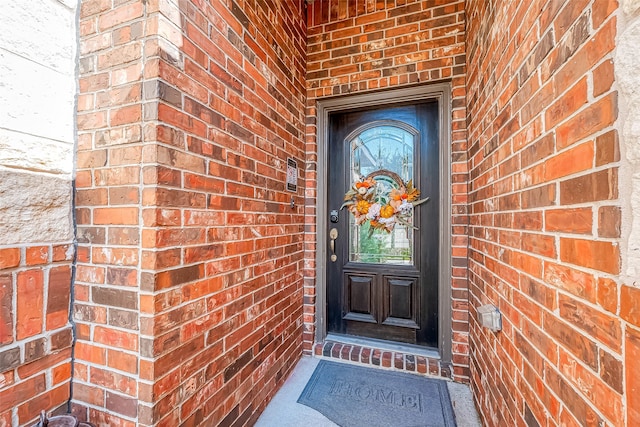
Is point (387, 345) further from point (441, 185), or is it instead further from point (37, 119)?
→ point (37, 119)

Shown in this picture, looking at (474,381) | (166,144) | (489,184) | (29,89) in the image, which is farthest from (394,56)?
(474,381)

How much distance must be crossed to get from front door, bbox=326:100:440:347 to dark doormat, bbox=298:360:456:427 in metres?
0.34

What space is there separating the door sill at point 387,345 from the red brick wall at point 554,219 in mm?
639

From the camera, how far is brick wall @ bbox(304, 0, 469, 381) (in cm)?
194

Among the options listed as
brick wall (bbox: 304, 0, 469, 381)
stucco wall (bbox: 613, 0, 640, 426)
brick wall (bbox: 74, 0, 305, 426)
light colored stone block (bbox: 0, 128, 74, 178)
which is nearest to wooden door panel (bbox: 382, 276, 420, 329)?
brick wall (bbox: 304, 0, 469, 381)

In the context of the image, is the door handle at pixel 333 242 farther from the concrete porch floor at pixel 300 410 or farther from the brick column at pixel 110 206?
the brick column at pixel 110 206

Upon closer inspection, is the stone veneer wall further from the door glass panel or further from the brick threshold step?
the door glass panel

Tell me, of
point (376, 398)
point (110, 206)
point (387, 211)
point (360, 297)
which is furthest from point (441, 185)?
point (110, 206)

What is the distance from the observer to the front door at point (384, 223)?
2.15 metres

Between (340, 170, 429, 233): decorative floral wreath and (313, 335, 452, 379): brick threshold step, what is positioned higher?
(340, 170, 429, 233): decorative floral wreath

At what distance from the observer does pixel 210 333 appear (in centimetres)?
125

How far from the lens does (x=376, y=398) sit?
68.6 inches

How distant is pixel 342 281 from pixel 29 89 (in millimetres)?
2088

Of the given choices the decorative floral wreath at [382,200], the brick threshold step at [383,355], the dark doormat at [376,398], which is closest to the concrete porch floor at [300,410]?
the dark doormat at [376,398]
